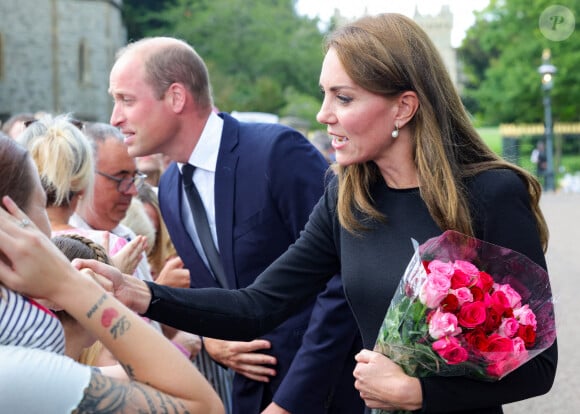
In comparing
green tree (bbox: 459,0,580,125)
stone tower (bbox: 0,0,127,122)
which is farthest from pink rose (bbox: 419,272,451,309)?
stone tower (bbox: 0,0,127,122)

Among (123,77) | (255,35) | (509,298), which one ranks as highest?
(123,77)

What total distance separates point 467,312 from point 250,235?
1.64 meters

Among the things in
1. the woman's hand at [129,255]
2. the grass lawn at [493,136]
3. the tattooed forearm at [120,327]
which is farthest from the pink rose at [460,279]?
the grass lawn at [493,136]

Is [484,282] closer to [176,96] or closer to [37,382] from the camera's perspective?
[37,382]

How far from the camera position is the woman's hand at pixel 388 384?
2455 mm

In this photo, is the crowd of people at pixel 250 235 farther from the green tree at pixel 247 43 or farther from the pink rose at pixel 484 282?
the green tree at pixel 247 43

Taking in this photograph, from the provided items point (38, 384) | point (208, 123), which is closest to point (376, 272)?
point (38, 384)

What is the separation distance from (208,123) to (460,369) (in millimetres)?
2081

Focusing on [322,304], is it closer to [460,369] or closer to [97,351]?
[97,351]

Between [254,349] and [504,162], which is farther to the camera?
[254,349]

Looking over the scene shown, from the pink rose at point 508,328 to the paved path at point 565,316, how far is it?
0.25m

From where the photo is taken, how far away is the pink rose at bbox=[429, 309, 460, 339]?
2.32 m

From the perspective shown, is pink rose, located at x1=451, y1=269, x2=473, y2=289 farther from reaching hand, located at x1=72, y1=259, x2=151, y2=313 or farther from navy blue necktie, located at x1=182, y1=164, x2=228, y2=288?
navy blue necktie, located at x1=182, y1=164, x2=228, y2=288

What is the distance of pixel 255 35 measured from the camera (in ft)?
152
